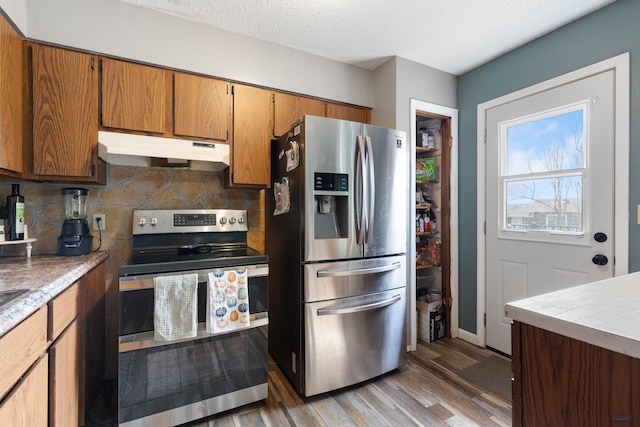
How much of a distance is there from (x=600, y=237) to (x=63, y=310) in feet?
9.81

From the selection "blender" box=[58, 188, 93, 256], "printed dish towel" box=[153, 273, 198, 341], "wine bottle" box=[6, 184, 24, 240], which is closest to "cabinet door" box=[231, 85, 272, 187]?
"printed dish towel" box=[153, 273, 198, 341]

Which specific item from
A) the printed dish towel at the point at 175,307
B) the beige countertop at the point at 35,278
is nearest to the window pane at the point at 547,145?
the printed dish towel at the point at 175,307

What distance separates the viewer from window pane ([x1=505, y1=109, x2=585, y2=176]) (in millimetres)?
1973

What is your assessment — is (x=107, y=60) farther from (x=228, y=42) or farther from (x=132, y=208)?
(x=132, y=208)

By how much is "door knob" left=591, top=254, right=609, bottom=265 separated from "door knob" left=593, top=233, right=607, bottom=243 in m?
0.10

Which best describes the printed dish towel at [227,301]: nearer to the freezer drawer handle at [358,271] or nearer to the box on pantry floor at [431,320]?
the freezer drawer handle at [358,271]

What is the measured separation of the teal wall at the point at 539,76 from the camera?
1.71 m

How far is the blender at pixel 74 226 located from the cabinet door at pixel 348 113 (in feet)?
6.25

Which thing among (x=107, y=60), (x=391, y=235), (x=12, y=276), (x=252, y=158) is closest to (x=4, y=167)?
(x=12, y=276)

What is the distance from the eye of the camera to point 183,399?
160 cm

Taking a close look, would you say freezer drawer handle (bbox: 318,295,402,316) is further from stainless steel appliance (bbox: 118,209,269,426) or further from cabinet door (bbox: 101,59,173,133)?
cabinet door (bbox: 101,59,173,133)

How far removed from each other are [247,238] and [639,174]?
2645 mm

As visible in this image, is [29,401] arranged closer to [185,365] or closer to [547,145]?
[185,365]

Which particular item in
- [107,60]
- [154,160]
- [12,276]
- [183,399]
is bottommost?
[183,399]
